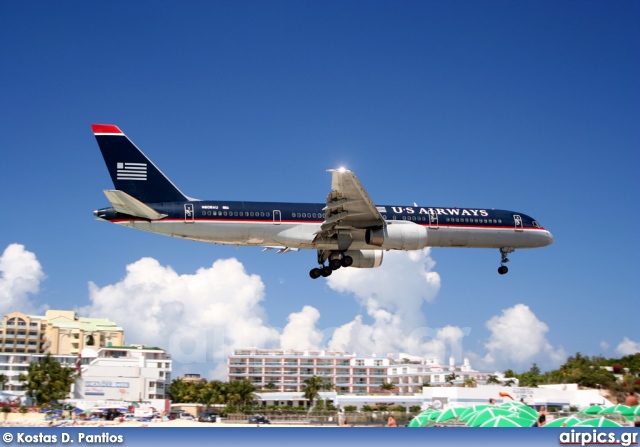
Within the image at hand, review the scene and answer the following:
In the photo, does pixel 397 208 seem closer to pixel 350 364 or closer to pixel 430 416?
pixel 430 416

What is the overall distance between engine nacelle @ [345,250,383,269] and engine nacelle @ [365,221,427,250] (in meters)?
2.68

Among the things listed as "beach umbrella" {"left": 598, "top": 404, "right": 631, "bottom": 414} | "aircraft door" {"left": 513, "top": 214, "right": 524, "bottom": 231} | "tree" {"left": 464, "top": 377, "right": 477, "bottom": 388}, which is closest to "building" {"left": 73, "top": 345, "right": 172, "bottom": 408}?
"tree" {"left": 464, "top": 377, "right": 477, "bottom": 388}

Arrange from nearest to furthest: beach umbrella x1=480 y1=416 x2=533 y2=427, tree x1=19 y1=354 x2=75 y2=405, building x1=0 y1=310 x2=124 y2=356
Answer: beach umbrella x1=480 y1=416 x2=533 y2=427 < tree x1=19 y1=354 x2=75 y2=405 < building x1=0 y1=310 x2=124 y2=356

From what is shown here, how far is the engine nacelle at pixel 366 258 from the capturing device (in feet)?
128

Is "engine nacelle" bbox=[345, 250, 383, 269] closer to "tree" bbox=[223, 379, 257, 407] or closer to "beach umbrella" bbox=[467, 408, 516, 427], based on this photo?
"beach umbrella" bbox=[467, 408, 516, 427]

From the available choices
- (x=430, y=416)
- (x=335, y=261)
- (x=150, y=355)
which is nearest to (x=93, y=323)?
(x=150, y=355)

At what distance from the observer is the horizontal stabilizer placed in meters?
32.2

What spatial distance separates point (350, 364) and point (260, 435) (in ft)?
203

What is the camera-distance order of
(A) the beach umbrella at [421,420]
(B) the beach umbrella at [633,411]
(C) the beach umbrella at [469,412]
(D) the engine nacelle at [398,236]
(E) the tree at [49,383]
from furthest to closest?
1. (E) the tree at [49,383]
2. (D) the engine nacelle at [398,236]
3. (C) the beach umbrella at [469,412]
4. (A) the beach umbrella at [421,420]
5. (B) the beach umbrella at [633,411]

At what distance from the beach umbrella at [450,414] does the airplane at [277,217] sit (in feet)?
28.4

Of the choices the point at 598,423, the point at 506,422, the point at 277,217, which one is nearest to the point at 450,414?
the point at 506,422

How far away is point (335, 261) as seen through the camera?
3881cm

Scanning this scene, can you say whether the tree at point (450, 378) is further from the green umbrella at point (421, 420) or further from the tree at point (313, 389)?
the green umbrella at point (421, 420)

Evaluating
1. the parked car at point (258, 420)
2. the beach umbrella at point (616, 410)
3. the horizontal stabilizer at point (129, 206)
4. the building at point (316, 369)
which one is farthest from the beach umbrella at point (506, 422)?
the building at point (316, 369)
